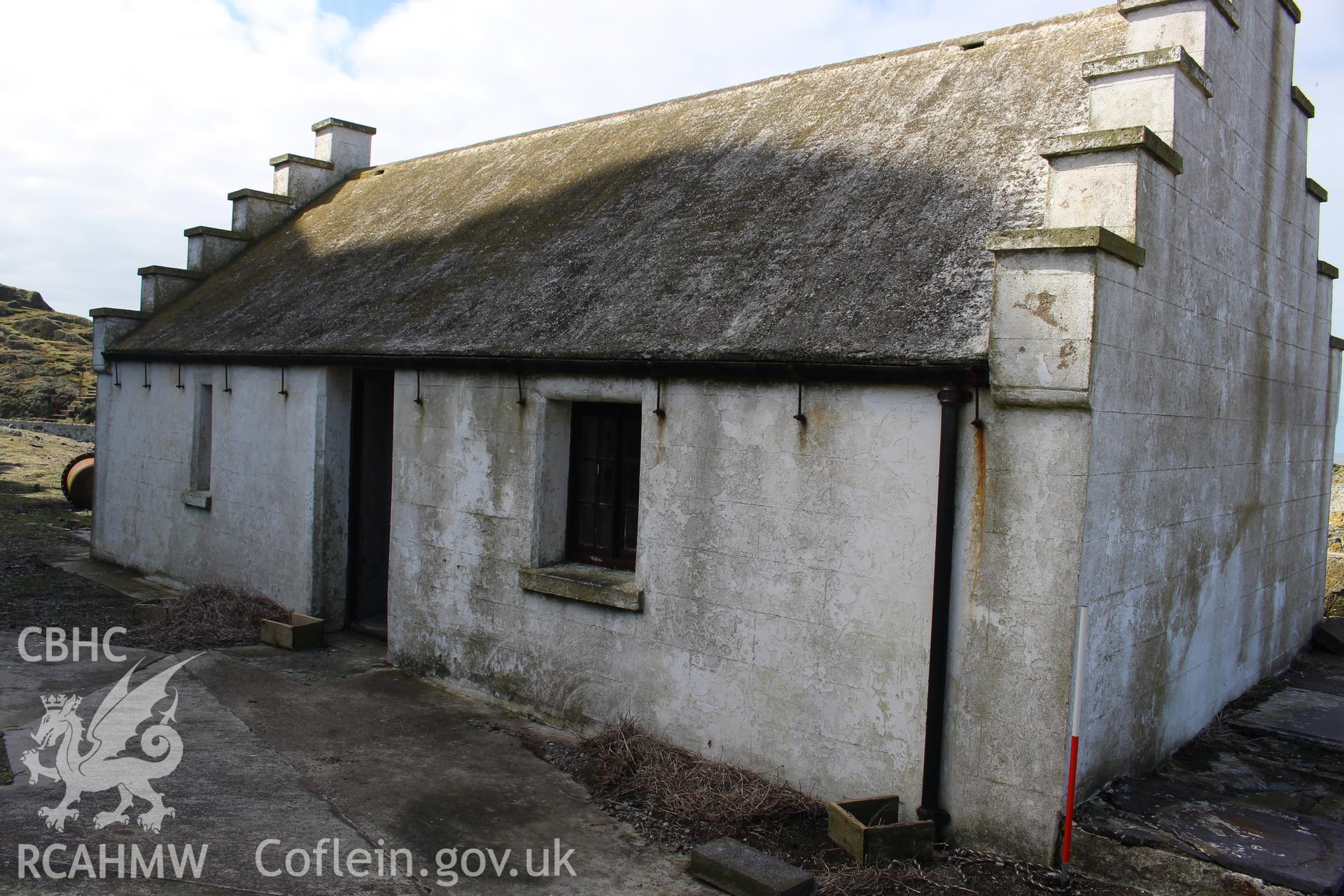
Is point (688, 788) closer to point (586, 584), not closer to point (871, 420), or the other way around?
point (586, 584)

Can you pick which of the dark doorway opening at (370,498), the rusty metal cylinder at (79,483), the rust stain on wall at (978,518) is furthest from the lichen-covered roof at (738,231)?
the rusty metal cylinder at (79,483)

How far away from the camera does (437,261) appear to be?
1116cm

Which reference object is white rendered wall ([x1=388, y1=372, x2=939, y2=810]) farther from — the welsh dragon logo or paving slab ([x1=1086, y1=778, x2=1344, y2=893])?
the welsh dragon logo

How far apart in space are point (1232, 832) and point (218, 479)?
1128 cm

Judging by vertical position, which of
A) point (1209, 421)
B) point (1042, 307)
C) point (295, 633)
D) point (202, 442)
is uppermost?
point (1042, 307)

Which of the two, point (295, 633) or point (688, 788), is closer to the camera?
point (688, 788)

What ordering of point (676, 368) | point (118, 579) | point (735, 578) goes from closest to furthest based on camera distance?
point (735, 578) < point (676, 368) < point (118, 579)

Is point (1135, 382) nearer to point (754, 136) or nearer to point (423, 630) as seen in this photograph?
point (754, 136)

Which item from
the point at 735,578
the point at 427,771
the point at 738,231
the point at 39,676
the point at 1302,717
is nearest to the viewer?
the point at 735,578

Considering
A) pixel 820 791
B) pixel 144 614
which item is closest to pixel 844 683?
pixel 820 791

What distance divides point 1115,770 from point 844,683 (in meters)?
1.83

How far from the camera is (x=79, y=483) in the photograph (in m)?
19.2

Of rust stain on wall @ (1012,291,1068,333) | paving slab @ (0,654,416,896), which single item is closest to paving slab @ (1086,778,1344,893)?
rust stain on wall @ (1012,291,1068,333)

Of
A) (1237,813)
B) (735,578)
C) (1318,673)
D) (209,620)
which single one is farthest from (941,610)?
(209,620)
